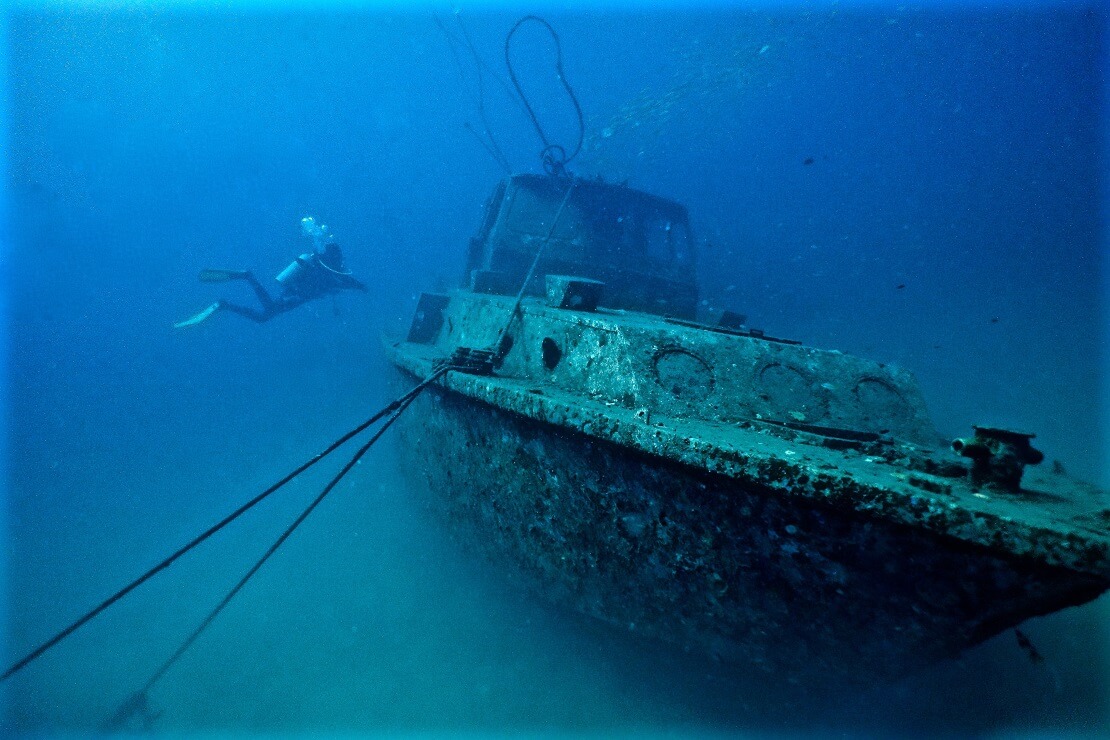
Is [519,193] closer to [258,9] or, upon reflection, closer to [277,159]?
[277,159]

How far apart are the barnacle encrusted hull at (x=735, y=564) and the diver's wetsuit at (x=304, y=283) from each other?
26.9ft

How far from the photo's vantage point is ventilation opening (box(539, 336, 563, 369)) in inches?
134

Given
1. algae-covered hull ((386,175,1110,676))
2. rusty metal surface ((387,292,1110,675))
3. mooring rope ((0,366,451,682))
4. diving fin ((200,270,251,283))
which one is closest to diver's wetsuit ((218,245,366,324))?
diving fin ((200,270,251,283))

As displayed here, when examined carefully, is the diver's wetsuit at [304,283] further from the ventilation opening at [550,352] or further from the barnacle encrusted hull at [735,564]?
the barnacle encrusted hull at [735,564]

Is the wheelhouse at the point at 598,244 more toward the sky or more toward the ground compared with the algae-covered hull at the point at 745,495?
more toward the sky

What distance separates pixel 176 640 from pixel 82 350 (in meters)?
33.8

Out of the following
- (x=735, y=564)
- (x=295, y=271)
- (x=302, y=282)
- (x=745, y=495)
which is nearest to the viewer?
(x=745, y=495)

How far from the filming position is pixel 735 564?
216 cm

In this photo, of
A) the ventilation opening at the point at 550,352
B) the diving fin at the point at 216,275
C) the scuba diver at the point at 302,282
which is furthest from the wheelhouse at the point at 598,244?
the diving fin at the point at 216,275

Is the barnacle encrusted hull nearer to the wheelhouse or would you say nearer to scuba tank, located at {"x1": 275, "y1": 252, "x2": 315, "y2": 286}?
the wheelhouse

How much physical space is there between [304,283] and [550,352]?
895 cm

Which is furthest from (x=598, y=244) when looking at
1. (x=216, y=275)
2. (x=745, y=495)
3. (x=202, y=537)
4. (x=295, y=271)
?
(x=216, y=275)

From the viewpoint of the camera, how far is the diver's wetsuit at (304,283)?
32.7 ft

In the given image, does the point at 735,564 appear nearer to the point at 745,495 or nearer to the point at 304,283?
the point at 745,495
